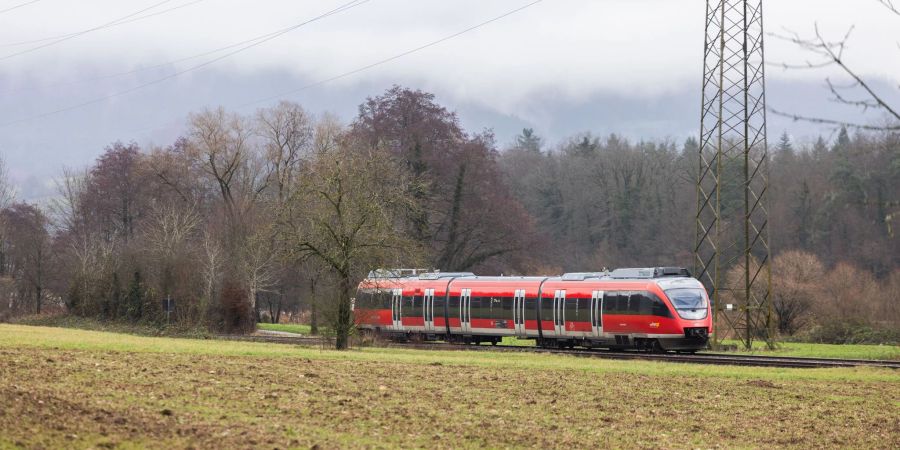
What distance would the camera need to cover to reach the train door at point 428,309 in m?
50.2

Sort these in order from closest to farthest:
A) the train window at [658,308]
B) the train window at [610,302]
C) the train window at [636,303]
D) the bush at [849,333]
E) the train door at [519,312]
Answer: the train window at [658,308], the train window at [636,303], the train window at [610,302], the train door at [519,312], the bush at [849,333]

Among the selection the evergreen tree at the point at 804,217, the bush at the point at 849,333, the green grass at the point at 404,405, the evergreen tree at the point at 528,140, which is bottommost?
the green grass at the point at 404,405

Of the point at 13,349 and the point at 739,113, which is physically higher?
the point at 739,113

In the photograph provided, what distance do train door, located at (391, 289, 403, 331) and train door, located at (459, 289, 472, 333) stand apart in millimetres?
3524

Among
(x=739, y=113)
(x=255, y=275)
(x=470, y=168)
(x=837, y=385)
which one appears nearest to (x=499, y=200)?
(x=470, y=168)

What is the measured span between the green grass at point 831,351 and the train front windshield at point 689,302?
2.39 m

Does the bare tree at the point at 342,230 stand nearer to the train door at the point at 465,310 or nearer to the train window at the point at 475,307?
the train window at the point at 475,307

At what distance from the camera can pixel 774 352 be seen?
42344mm

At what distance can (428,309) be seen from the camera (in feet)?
165

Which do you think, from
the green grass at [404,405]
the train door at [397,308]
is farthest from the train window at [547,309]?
the green grass at [404,405]

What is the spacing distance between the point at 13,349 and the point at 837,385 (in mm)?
19134

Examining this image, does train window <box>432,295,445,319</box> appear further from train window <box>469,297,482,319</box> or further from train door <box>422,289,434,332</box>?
train window <box>469,297,482,319</box>

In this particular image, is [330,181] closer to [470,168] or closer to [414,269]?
[414,269]

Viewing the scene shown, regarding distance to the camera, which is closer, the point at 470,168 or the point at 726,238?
the point at 470,168
